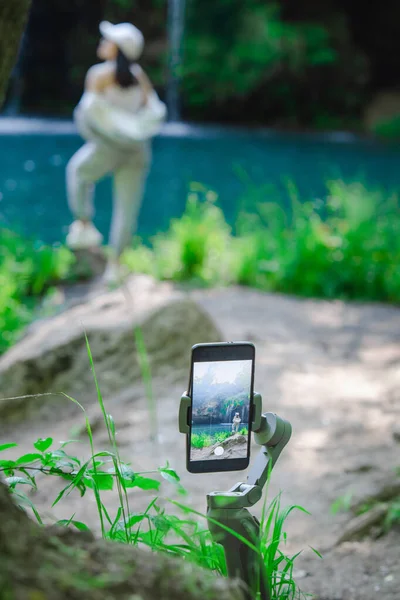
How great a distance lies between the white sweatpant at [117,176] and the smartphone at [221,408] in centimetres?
526

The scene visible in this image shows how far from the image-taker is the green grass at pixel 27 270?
6.38 metres

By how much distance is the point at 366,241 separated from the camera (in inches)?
280

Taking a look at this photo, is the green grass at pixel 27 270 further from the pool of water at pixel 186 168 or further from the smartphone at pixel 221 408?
the smartphone at pixel 221 408

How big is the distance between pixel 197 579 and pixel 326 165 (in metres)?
14.9

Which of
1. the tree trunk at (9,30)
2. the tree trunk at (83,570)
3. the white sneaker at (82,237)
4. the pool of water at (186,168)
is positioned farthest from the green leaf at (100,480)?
Answer: the pool of water at (186,168)

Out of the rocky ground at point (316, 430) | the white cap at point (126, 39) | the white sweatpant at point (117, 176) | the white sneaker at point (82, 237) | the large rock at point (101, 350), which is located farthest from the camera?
the white sneaker at point (82, 237)

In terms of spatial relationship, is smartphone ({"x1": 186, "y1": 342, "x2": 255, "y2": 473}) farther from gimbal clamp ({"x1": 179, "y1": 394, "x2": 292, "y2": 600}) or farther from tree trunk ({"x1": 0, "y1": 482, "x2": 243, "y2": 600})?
tree trunk ({"x1": 0, "y1": 482, "x2": 243, "y2": 600})

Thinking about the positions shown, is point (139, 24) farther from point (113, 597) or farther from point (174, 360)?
point (113, 597)

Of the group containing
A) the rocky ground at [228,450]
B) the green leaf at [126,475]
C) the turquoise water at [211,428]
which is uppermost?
the turquoise water at [211,428]

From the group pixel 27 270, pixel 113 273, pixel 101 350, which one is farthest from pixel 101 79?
pixel 101 350

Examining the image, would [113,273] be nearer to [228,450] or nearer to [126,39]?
[126,39]

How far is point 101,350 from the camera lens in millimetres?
4301

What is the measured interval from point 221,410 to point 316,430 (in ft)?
8.30

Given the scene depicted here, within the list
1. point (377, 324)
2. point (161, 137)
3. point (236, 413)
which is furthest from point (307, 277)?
point (161, 137)
